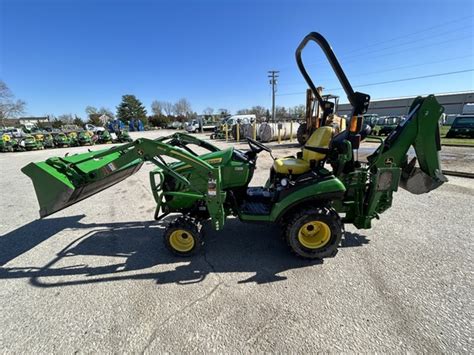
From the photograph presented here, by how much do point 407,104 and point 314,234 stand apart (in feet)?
202

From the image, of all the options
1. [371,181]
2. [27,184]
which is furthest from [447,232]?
[27,184]

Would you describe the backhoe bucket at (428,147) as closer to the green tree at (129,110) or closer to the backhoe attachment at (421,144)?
the backhoe attachment at (421,144)

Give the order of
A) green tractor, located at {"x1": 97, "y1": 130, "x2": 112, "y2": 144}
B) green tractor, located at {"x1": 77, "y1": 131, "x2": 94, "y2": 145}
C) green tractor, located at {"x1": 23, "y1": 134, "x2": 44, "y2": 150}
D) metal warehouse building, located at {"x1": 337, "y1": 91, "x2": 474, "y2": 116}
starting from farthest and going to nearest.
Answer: metal warehouse building, located at {"x1": 337, "y1": 91, "x2": 474, "y2": 116}
green tractor, located at {"x1": 97, "y1": 130, "x2": 112, "y2": 144}
green tractor, located at {"x1": 77, "y1": 131, "x2": 94, "y2": 145}
green tractor, located at {"x1": 23, "y1": 134, "x2": 44, "y2": 150}

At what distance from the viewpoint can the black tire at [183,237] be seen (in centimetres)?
288

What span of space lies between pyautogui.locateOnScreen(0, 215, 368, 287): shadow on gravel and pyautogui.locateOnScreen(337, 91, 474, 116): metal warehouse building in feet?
146

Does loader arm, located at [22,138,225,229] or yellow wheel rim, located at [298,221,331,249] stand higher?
loader arm, located at [22,138,225,229]

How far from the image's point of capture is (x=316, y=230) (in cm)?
287

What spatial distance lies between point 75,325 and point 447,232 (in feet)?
15.5

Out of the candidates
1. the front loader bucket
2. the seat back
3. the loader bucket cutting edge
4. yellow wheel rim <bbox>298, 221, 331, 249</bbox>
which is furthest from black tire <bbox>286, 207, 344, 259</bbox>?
the loader bucket cutting edge

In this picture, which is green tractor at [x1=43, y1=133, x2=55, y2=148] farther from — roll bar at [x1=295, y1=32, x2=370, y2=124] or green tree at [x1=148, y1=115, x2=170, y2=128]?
green tree at [x1=148, y1=115, x2=170, y2=128]

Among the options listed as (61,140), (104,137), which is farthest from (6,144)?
(104,137)

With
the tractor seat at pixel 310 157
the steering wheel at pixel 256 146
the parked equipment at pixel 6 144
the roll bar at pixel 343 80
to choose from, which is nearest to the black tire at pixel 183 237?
the steering wheel at pixel 256 146

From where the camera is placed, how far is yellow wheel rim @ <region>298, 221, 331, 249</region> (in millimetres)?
2791

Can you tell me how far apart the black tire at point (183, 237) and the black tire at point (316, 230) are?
114cm
